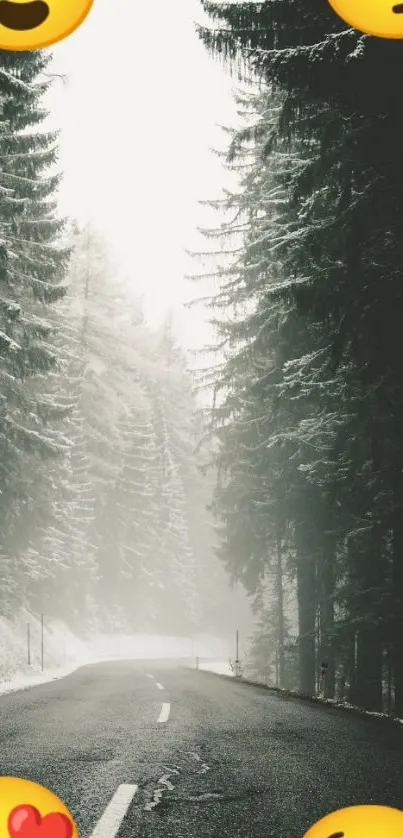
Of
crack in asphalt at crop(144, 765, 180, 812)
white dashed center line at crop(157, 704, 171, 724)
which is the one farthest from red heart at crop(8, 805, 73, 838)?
white dashed center line at crop(157, 704, 171, 724)

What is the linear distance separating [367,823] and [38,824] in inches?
40.5

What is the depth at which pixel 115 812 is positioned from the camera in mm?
3799

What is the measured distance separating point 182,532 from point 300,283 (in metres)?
55.2

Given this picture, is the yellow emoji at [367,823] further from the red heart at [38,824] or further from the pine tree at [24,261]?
the pine tree at [24,261]

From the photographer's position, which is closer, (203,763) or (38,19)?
(38,19)

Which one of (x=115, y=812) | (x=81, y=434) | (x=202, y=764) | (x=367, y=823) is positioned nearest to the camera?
(x=367, y=823)

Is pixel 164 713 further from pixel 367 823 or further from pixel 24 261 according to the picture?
pixel 24 261

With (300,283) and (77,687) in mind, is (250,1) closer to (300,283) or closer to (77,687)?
(300,283)

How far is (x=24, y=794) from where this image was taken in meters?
2.16

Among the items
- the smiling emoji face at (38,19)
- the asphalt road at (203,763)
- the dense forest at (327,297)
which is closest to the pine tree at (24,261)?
the dense forest at (327,297)

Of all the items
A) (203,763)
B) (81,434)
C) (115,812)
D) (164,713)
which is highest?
(81,434)

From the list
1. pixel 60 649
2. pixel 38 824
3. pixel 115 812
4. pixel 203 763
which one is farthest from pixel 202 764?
pixel 60 649

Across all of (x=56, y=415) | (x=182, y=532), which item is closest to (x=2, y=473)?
(x=56, y=415)

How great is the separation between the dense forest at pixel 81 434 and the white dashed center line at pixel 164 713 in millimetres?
6902
